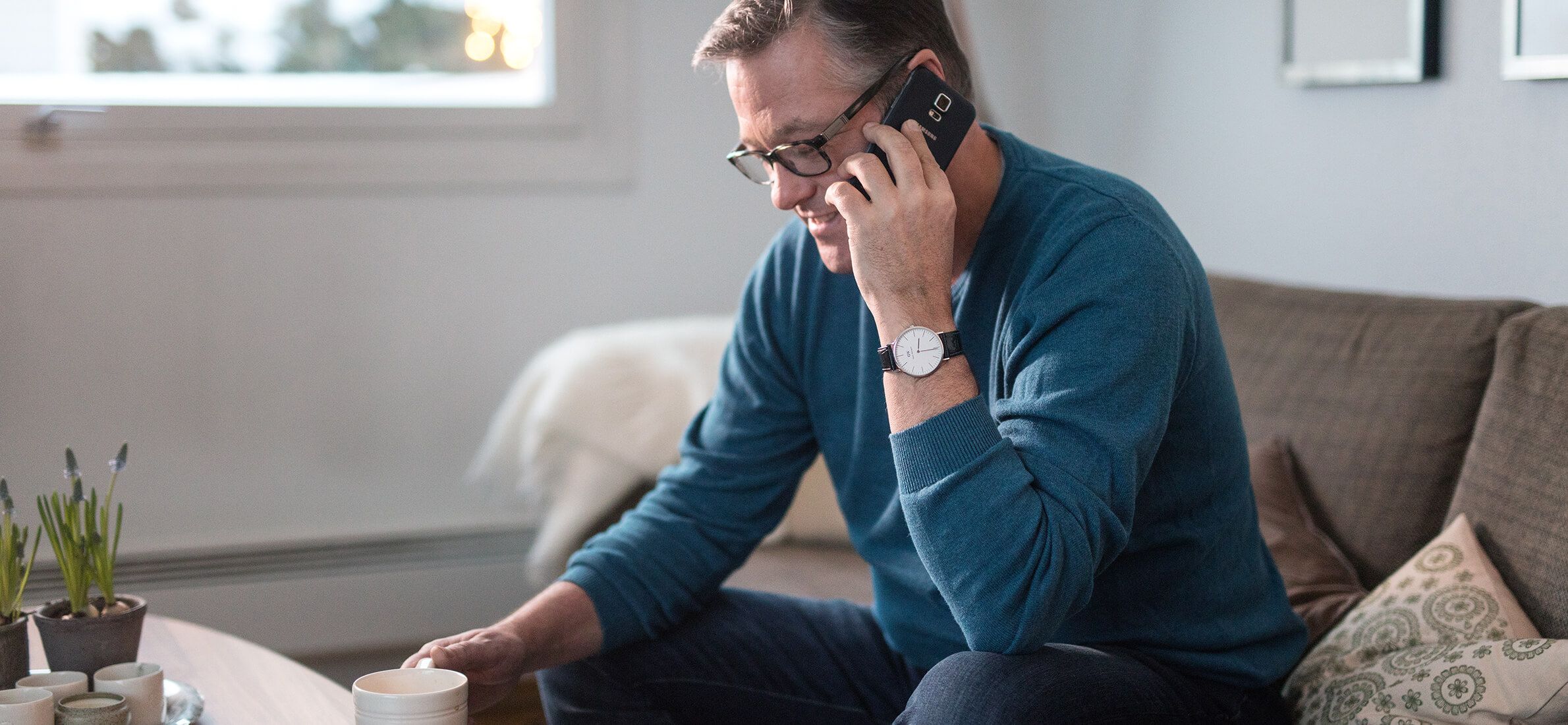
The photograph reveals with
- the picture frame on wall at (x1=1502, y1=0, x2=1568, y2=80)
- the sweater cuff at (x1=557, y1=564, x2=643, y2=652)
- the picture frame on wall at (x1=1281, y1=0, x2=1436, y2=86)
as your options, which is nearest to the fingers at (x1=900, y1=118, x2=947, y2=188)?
the sweater cuff at (x1=557, y1=564, x2=643, y2=652)

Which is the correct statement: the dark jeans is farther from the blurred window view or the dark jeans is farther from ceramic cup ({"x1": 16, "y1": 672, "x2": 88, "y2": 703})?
the blurred window view

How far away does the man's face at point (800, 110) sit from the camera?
1233 mm

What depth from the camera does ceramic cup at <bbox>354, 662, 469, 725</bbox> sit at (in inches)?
40.5

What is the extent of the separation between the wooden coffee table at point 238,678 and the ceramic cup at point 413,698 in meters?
0.18

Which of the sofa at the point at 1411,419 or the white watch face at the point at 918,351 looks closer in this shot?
the white watch face at the point at 918,351

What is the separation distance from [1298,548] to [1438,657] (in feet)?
1.12

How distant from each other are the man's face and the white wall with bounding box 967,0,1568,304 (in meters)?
1.00

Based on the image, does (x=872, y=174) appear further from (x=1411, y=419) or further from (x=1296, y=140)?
(x=1296, y=140)

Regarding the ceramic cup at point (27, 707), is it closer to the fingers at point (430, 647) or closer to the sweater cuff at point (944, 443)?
the fingers at point (430, 647)

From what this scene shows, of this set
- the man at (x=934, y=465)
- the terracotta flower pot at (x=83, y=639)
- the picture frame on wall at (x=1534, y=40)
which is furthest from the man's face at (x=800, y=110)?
the picture frame on wall at (x=1534, y=40)

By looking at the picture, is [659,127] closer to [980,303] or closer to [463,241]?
[463,241]

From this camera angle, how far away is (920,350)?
1.11 m

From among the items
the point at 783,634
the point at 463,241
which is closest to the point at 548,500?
the point at 463,241

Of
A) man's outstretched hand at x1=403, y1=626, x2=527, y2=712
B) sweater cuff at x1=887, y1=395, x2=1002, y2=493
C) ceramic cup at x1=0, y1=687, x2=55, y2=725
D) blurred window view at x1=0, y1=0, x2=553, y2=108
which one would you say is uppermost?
blurred window view at x1=0, y1=0, x2=553, y2=108
